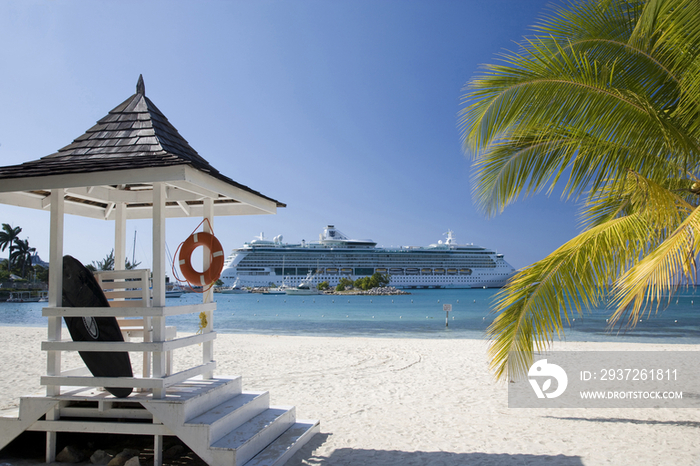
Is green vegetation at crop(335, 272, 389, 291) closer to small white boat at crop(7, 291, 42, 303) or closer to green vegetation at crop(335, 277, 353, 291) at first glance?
green vegetation at crop(335, 277, 353, 291)

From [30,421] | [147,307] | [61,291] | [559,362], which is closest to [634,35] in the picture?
[147,307]

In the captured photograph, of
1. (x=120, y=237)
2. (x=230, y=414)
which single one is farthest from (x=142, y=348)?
(x=120, y=237)

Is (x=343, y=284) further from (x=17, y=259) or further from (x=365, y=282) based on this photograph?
(x=17, y=259)

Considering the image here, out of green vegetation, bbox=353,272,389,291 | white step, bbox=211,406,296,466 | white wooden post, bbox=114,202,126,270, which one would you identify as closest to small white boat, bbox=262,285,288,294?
green vegetation, bbox=353,272,389,291

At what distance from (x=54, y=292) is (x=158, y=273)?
754 mm

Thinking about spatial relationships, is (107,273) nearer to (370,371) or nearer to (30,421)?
(30,421)

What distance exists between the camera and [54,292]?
10.1 feet

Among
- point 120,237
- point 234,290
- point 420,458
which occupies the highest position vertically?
point 120,237

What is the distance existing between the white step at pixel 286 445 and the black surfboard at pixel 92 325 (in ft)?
3.34

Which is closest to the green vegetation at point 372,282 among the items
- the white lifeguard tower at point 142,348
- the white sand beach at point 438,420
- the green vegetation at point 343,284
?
the green vegetation at point 343,284

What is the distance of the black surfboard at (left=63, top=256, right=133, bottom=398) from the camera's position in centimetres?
306

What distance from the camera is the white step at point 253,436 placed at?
2.75 metres

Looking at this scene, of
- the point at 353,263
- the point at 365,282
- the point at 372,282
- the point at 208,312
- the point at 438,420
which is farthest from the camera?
the point at 353,263

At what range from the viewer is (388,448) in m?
3.61
